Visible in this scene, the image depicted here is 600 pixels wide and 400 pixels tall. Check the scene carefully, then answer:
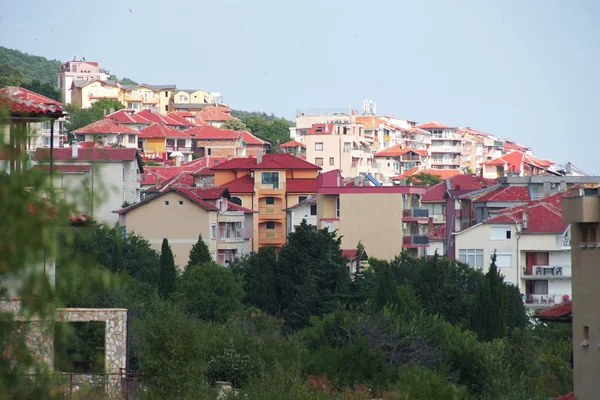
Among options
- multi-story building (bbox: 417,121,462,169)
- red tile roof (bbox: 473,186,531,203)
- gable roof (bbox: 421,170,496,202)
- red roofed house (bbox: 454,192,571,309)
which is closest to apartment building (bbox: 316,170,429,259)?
red roofed house (bbox: 454,192,571,309)

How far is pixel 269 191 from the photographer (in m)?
76.1

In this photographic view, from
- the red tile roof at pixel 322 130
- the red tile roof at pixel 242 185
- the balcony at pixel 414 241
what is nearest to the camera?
the balcony at pixel 414 241

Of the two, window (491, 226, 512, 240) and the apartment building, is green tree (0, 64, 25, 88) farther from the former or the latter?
window (491, 226, 512, 240)

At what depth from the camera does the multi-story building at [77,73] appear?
7096 inches

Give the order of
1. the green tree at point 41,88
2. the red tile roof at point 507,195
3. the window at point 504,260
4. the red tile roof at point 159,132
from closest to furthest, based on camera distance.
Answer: the window at point 504,260
the red tile roof at point 507,195
the green tree at point 41,88
the red tile roof at point 159,132

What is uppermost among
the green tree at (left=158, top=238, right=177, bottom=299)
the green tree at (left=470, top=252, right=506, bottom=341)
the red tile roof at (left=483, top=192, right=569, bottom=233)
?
the red tile roof at (left=483, top=192, right=569, bottom=233)

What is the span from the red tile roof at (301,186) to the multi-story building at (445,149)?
99.0 metres

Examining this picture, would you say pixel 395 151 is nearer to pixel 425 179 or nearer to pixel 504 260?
pixel 425 179

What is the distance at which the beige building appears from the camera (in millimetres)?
16031

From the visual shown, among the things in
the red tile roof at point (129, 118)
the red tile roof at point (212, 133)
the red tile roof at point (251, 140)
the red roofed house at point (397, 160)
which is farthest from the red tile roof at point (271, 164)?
the red roofed house at point (397, 160)

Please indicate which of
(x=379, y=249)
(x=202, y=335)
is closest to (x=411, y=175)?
(x=379, y=249)

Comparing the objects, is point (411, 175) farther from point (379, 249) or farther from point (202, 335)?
point (202, 335)

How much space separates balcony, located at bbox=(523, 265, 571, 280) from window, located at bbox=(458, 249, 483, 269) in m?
2.82

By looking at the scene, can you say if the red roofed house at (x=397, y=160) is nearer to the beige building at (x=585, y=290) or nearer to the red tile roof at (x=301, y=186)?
the red tile roof at (x=301, y=186)
